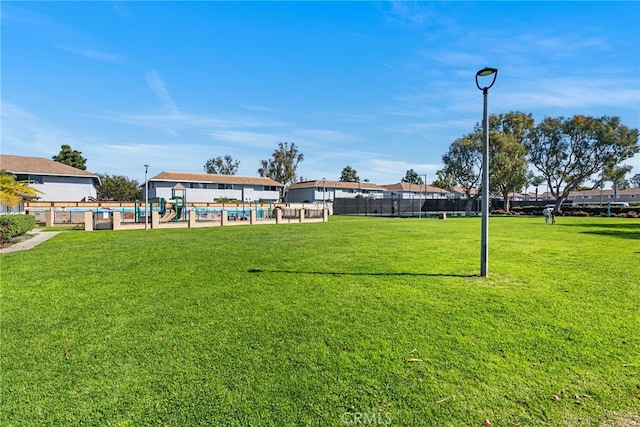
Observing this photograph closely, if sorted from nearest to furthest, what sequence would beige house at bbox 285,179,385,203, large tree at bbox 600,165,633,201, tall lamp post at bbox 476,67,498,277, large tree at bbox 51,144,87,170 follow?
tall lamp post at bbox 476,67,498,277, large tree at bbox 600,165,633,201, large tree at bbox 51,144,87,170, beige house at bbox 285,179,385,203

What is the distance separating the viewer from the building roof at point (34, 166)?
30.7 m

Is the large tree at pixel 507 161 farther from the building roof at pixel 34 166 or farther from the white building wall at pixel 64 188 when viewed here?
the white building wall at pixel 64 188

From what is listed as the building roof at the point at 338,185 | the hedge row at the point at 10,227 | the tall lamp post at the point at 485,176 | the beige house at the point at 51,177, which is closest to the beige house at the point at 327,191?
the building roof at the point at 338,185

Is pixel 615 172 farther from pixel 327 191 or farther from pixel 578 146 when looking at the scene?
pixel 327 191

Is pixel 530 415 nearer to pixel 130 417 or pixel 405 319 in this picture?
pixel 405 319

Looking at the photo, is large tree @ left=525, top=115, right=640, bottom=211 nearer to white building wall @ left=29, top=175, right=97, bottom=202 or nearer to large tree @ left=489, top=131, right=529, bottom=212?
large tree @ left=489, top=131, right=529, bottom=212

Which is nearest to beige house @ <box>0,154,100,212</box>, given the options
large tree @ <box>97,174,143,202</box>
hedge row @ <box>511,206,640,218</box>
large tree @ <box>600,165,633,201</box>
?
large tree @ <box>97,174,143,202</box>

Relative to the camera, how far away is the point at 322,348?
3434 mm

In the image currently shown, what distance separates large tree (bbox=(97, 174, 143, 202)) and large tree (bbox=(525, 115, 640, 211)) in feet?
191

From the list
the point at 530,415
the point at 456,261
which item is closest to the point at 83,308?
the point at 530,415

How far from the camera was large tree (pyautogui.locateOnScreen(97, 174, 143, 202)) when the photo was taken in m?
55.5

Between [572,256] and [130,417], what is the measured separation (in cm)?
996

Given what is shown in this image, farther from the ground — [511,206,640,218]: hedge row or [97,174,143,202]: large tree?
[97,174,143,202]: large tree

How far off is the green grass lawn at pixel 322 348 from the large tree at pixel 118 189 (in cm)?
5525
